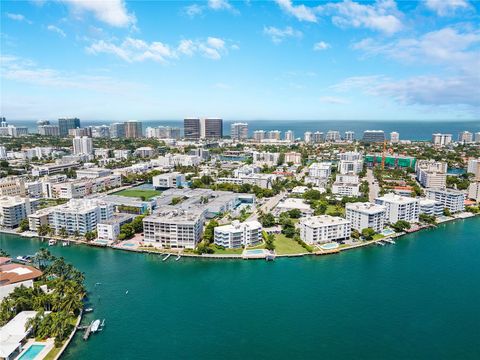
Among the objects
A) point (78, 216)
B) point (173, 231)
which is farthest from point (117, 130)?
point (173, 231)

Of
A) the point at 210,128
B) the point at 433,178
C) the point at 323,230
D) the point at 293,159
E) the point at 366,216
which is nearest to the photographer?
the point at 323,230

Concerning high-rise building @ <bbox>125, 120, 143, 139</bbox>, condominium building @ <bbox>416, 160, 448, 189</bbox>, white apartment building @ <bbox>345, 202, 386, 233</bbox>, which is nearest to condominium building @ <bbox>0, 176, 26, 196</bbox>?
white apartment building @ <bbox>345, 202, 386, 233</bbox>

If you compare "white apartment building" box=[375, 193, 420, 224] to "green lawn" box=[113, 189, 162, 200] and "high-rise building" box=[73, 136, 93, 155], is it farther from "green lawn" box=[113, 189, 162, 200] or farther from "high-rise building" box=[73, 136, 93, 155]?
"high-rise building" box=[73, 136, 93, 155]

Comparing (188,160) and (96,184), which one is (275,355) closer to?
(96,184)

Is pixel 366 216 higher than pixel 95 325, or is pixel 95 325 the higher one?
pixel 366 216

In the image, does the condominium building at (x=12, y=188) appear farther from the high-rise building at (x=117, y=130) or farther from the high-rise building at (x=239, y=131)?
the high-rise building at (x=117, y=130)

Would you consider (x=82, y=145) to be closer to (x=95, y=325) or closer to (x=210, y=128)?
(x=210, y=128)

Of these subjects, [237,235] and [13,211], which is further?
[13,211]
